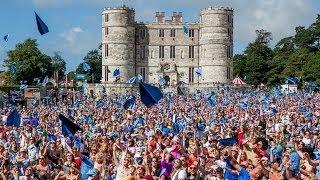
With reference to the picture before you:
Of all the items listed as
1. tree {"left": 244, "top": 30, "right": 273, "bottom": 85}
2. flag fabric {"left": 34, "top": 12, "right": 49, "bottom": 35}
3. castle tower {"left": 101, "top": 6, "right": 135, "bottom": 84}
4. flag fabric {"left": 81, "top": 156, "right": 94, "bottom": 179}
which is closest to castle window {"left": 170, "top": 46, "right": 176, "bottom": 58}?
castle tower {"left": 101, "top": 6, "right": 135, "bottom": 84}

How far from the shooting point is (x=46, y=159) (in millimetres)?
14844

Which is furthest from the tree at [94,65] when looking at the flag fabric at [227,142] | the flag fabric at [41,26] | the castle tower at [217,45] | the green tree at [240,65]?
the flag fabric at [227,142]

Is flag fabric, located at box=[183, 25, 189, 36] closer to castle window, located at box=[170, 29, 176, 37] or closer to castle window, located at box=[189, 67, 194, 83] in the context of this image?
castle window, located at box=[170, 29, 176, 37]

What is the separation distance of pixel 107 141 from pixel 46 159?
6.44 feet

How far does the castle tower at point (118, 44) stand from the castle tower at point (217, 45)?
8.85 meters

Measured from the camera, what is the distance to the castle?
290 ft

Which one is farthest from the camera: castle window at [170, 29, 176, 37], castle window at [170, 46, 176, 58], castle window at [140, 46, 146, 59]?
castle window at [170, 29, 176, 37]

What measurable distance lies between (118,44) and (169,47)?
713 centimetres

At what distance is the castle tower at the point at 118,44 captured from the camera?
289 ft

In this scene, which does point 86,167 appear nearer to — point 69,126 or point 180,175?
point 180,175

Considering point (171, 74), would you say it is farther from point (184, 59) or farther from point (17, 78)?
point (17, 78)

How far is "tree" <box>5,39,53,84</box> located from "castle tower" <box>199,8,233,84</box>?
20206mm

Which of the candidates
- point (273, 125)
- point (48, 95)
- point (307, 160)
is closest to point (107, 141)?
point (307, 160)

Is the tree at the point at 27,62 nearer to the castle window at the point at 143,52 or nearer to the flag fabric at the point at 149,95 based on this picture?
the castle window at the point at 143,52
